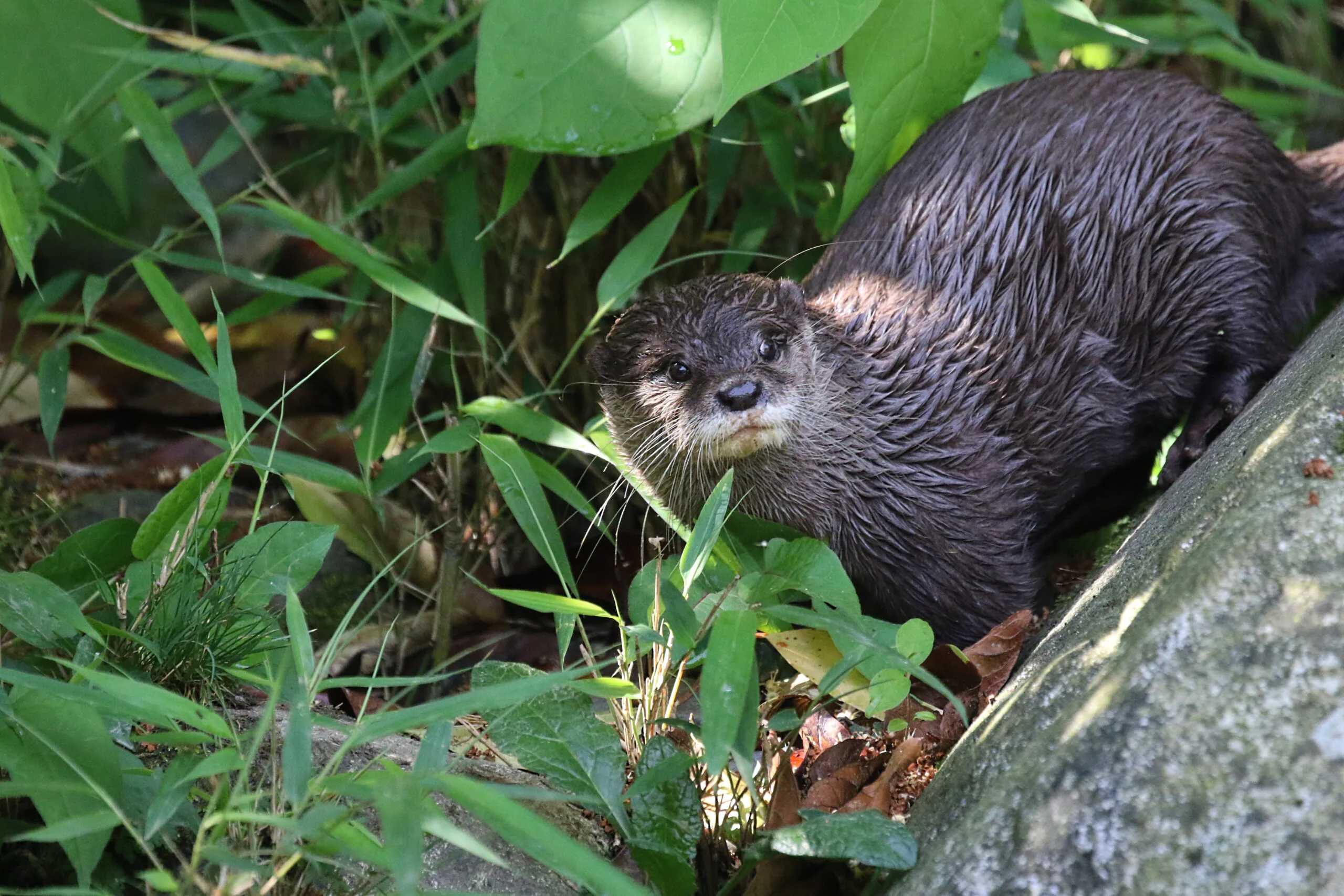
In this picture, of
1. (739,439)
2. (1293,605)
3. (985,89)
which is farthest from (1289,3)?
(1293,605)

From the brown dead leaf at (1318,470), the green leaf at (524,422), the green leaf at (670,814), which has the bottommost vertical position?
the green leaf at (670,814)

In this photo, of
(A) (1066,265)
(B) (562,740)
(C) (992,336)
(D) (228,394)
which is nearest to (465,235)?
(D) (228,394)

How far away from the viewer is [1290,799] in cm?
106

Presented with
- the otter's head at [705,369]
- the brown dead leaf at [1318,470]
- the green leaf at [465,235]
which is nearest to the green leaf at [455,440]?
the otter's head at [705,369]

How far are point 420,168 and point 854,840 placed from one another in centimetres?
174

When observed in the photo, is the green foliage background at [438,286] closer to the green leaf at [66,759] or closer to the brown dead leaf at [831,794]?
the green leaf at [66,759]

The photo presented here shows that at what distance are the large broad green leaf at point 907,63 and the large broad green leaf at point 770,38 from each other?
0.34 m

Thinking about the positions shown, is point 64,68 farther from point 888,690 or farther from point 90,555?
point 888,690

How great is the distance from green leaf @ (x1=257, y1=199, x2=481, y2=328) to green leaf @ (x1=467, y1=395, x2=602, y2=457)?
→ 0.15 meters

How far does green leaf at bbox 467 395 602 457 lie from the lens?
2.30 metres

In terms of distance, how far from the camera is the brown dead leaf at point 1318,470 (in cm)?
129

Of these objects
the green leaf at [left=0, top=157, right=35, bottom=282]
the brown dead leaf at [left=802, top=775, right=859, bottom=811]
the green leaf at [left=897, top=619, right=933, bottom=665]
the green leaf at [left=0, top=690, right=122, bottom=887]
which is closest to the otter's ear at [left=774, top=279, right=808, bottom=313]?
the green leaf at [left=897, top=619, right=933, bottom=665]

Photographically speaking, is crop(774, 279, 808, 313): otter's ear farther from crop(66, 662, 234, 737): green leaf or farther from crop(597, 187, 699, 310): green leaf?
crop(66, 662, 234, 737): green leaf

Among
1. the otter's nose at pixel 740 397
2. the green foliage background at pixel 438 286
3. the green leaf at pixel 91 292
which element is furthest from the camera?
the green leaf at pixel 91 292
